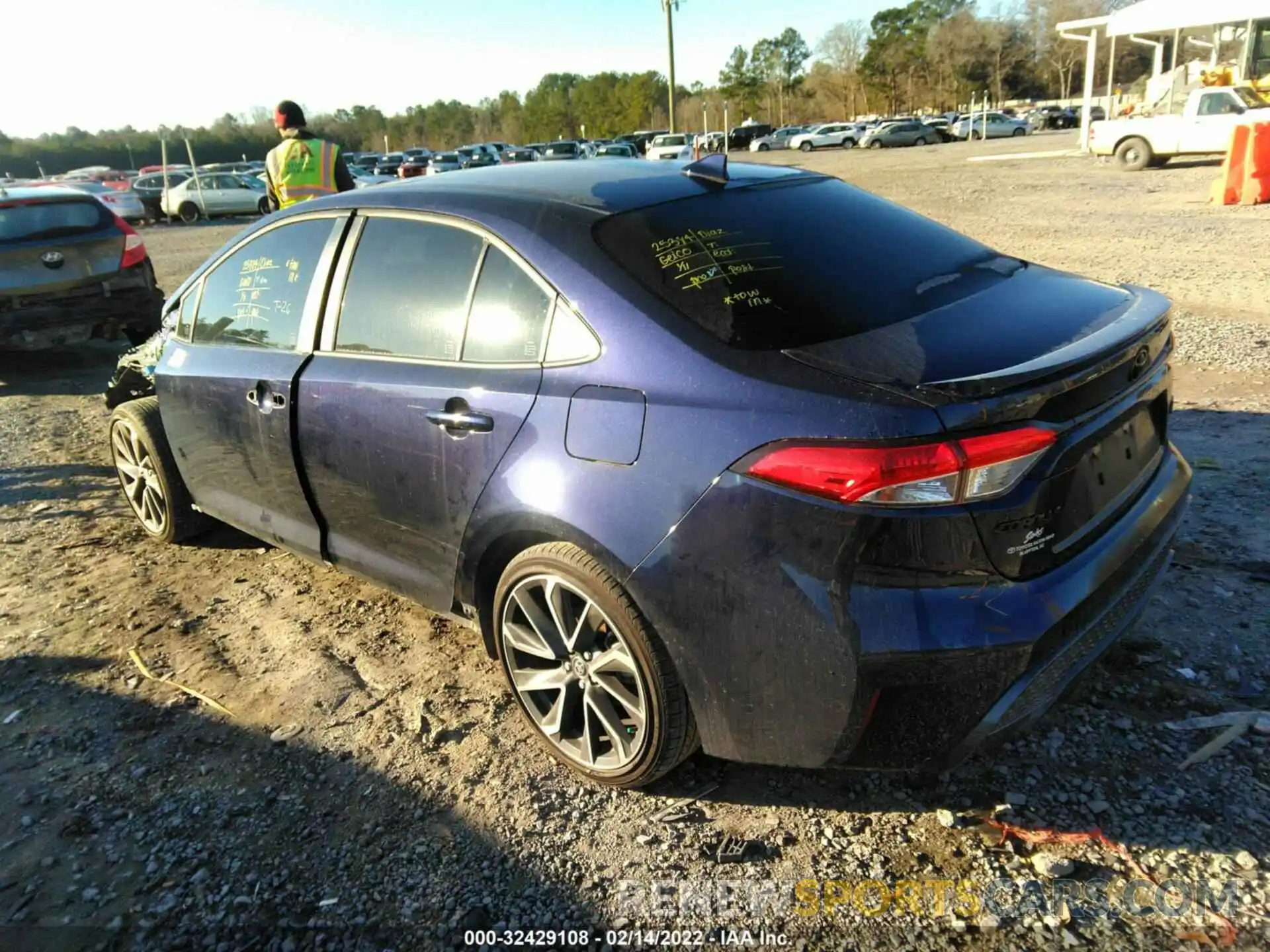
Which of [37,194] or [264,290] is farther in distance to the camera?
[37,194]

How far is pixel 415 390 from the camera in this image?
2857 mm

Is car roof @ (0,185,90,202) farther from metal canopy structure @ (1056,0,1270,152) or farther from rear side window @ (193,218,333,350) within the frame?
metal canopy structure @ (1056,0,1270,152)

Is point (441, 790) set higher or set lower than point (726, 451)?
lower

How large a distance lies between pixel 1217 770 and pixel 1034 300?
1411mm

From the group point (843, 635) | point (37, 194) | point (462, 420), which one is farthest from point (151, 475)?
point (37, 194)

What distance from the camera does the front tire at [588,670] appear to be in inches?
94.2

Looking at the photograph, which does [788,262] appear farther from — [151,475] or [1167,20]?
[1167,20]

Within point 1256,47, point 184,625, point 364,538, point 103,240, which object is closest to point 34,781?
point 184,625

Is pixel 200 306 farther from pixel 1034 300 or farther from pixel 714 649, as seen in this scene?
pixel 1034 300

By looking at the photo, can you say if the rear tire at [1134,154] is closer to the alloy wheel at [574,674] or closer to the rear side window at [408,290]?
the rear side window at [408,290]

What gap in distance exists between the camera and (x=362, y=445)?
3.04 metres

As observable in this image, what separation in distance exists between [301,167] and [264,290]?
3.12 m

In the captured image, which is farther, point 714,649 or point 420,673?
point 420,673

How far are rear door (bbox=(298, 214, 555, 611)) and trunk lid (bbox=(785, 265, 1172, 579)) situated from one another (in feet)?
3.09
